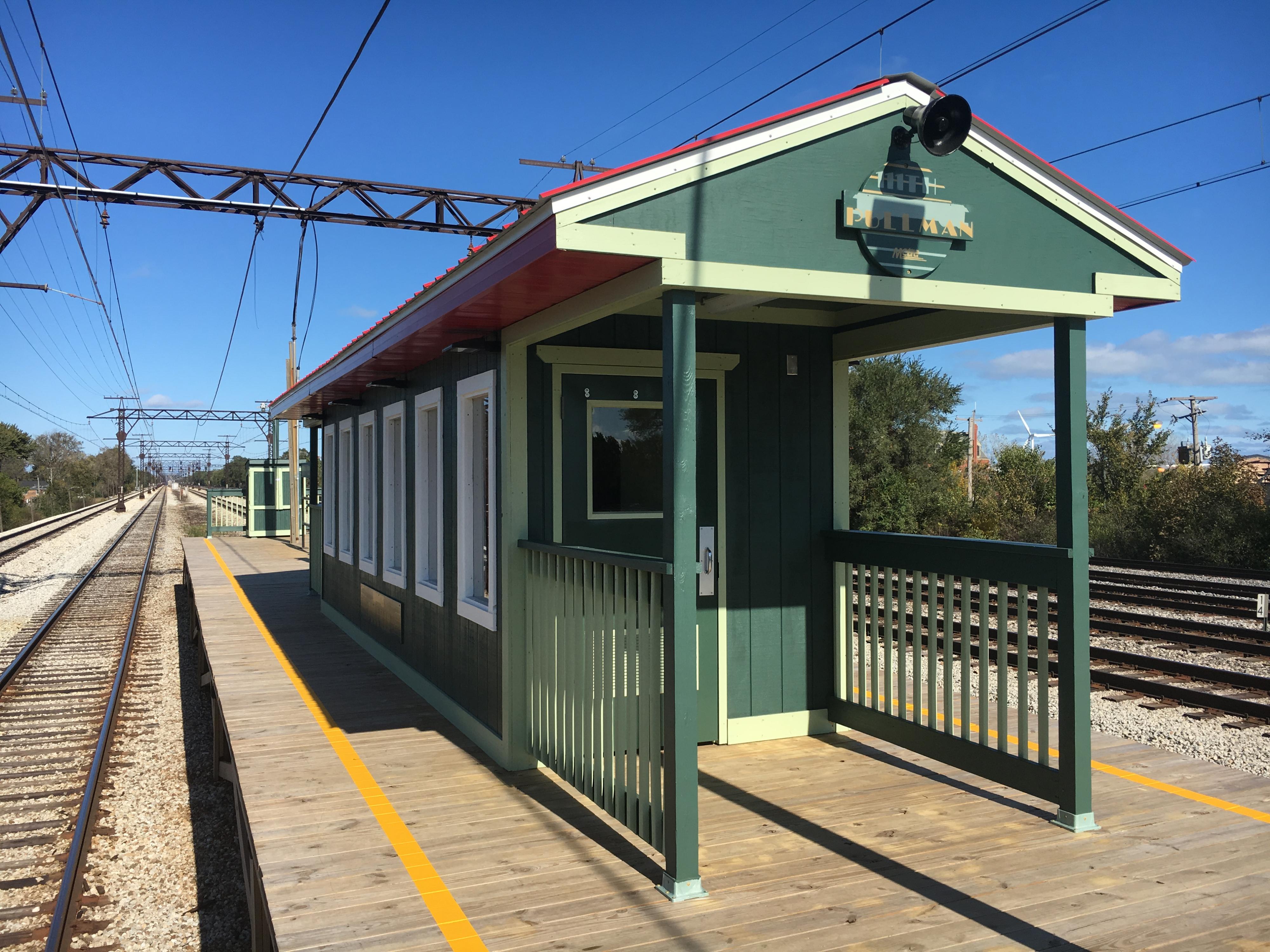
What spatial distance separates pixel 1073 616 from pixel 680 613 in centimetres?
198

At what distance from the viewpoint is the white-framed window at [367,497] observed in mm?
8984

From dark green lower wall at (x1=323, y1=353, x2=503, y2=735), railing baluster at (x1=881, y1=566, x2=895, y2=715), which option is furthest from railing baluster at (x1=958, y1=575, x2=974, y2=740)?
dark green lower wall at (x1=323, y1=353, x2=503, y2=735)

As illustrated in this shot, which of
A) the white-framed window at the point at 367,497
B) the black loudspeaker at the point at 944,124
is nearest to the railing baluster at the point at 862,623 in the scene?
the black loudspeaker at the point at 944,124

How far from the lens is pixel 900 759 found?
555cm

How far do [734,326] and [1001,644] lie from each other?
96.0 inches

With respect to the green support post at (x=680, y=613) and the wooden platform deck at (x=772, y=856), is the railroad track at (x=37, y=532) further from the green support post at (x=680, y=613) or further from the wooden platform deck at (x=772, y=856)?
the green support post at (x=680, y=613)

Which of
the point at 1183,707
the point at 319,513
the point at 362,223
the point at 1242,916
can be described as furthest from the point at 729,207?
the point at 362,223

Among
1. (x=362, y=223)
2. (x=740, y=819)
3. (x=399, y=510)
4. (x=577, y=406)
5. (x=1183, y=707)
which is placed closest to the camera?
(x=740, y=819)

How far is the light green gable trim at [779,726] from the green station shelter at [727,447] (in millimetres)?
19

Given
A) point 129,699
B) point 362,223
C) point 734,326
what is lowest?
point 129,699

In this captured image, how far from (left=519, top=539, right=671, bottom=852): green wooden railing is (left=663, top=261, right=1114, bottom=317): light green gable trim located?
116cm

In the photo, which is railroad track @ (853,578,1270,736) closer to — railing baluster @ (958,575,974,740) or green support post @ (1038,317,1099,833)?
railing baluster @ (958,575,974,740)

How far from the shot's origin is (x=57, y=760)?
7777mm

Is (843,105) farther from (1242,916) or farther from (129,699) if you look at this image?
(129,699)
